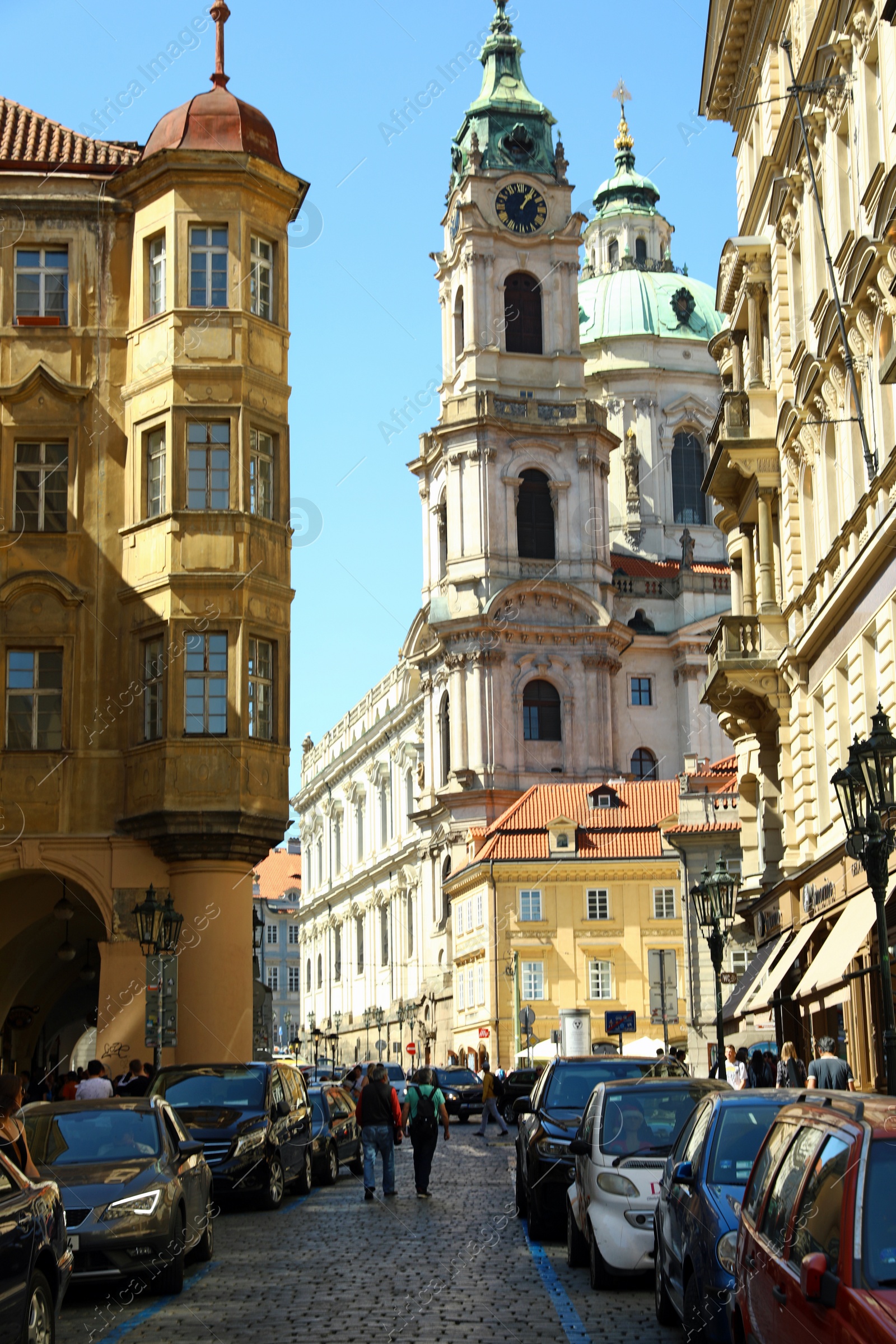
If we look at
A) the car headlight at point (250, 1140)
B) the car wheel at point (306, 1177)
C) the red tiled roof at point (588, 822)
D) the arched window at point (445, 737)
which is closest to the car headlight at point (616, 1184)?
the car headlight at point (250, 1140)

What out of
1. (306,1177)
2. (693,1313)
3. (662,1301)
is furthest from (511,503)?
(693,1313)

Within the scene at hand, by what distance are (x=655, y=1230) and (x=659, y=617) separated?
73.2 meters

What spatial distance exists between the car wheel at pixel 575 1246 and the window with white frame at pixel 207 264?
1941 centimetres

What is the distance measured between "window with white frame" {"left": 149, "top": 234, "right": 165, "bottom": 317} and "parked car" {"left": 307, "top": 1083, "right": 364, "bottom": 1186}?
13247mm

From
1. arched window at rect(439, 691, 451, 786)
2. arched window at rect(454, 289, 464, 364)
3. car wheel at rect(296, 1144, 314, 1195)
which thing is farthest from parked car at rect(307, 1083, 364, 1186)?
arched window at rect(454, 289, 464, 364)

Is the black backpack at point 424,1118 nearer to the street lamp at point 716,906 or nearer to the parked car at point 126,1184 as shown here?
the parked car at point 126,1184

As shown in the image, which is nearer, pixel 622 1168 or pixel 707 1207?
pixel 707 1207

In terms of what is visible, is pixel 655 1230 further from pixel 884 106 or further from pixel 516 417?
pixel 516 417

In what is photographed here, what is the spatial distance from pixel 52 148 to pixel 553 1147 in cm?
2174

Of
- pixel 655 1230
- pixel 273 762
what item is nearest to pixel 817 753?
pixel 273 762

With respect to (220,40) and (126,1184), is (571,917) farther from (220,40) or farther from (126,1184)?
(126,1184)

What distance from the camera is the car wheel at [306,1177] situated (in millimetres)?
22516

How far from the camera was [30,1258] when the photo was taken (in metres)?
9.48

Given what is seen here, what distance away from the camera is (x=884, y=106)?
72.9ft
